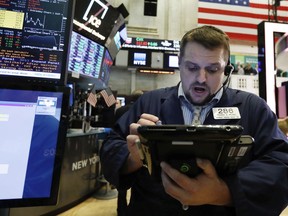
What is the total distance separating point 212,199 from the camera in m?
0.66

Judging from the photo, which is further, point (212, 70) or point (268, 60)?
point (268, 60)

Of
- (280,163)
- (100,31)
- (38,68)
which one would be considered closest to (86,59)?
(100,31)

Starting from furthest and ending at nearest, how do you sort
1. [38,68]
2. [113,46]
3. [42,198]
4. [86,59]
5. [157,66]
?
[157,66] < [113,46] < [86,59] < [38,68] < [42,198]

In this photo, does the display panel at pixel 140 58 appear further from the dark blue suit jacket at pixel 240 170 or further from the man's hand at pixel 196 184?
the man's hand at pixel 196 184

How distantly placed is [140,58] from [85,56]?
268 cm

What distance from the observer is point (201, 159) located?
22.3 inches

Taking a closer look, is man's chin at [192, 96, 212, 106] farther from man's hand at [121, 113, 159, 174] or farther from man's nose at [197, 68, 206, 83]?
man's hand at [121, 113, 159, 174]

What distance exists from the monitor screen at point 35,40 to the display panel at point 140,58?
487 centimetres

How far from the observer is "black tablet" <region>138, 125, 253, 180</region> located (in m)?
0.50

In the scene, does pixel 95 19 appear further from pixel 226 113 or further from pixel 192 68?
pixel 226 113

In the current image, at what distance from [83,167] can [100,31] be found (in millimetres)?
2043

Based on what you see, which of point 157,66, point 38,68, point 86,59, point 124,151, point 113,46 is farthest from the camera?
point 157,66

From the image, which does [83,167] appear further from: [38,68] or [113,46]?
[113,46]

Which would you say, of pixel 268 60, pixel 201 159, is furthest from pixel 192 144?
pixel 268 60
